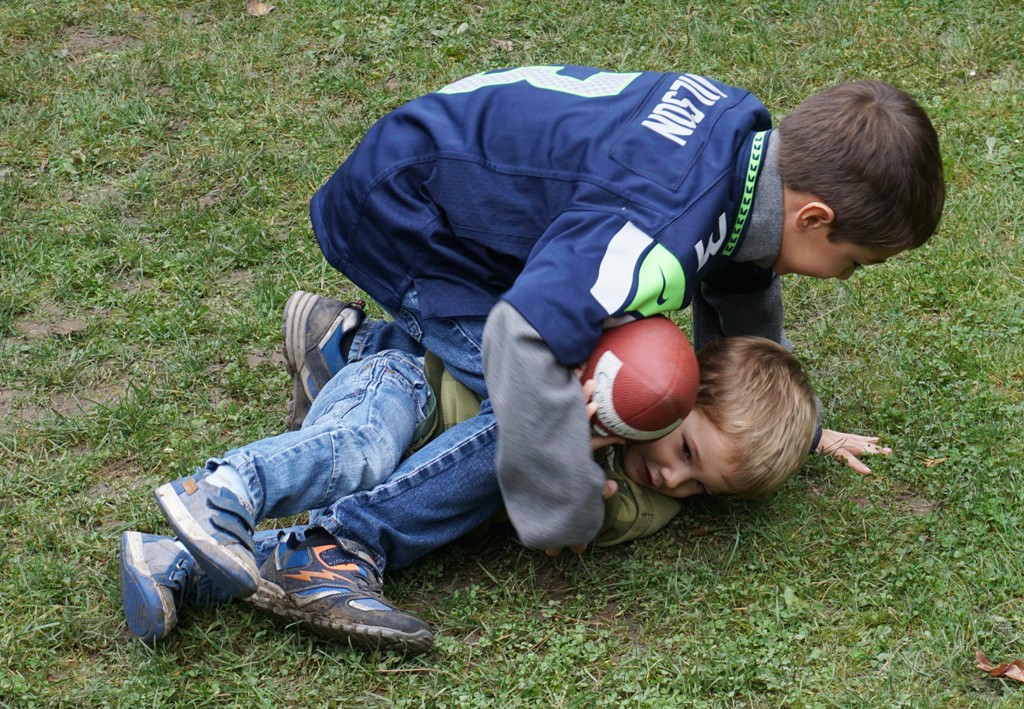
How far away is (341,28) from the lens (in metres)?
5.80

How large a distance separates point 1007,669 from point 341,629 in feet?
5.13

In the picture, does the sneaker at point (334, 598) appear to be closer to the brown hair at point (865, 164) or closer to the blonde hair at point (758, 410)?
the blonde hair at point (758, 410)

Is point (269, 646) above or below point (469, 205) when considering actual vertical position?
below

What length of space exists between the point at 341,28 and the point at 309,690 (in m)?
3.76

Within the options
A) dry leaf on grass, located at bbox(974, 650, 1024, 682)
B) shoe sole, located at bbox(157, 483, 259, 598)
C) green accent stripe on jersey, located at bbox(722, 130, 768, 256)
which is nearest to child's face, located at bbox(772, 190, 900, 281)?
green accent stripe on jersey, located at bbox(722, 130, 768, 256)

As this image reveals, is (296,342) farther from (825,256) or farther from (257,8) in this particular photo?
(257,8)

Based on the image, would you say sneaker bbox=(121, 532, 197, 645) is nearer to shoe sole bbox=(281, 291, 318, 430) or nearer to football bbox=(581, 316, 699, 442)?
shoe sole bbox=(281, 291, 318, 430)

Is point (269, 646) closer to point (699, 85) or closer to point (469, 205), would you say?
point (469, 205)

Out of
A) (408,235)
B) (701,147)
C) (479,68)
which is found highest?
(701,147)

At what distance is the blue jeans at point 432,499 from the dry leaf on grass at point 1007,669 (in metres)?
1.27

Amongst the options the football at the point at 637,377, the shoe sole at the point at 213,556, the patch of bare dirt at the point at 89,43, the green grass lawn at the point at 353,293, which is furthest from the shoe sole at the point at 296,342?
the patch of bare dirt at the point at 89,43

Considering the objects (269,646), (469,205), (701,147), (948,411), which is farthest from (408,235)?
(948,411)

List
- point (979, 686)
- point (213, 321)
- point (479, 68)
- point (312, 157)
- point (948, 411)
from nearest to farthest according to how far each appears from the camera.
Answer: point (979, 686), point (948, 411), point (213, 321), point (312, 157), point (479, 68)

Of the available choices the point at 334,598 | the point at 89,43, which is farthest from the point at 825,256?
the point at 89,43
